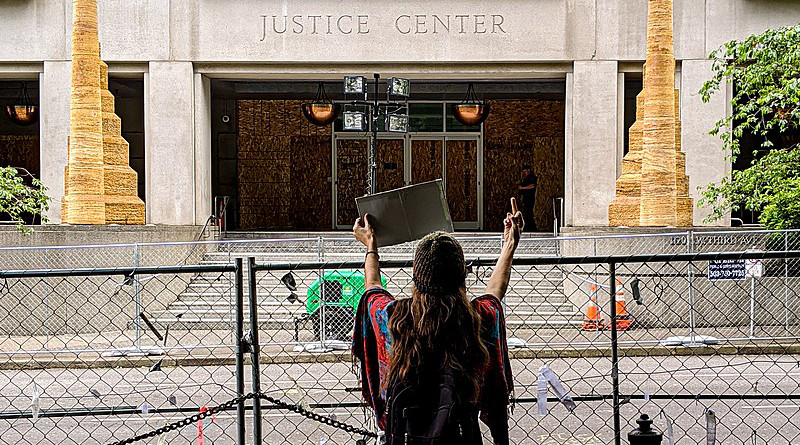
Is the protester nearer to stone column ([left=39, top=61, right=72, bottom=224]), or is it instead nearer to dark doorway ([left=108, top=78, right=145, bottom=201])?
stone column ([left=39, top=61, right=72, bottom=224])

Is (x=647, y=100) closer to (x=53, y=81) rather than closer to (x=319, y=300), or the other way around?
(x=319, y=300)

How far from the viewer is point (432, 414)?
327 centimetres

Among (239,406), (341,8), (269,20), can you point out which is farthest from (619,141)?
(239,406)

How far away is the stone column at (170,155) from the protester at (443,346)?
18934mm

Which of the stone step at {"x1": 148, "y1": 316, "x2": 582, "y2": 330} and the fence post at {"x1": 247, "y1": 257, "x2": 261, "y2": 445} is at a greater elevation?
the fence post at {"x1": 247, "y1": 257, "x2": 261, "y2": 445}

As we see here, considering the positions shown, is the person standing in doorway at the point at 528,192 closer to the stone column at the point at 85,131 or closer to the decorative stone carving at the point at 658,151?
the decorative stone carving at the point at 658,151

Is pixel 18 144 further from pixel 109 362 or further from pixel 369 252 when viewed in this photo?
pixel 369 252

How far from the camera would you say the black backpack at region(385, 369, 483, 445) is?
3234mm

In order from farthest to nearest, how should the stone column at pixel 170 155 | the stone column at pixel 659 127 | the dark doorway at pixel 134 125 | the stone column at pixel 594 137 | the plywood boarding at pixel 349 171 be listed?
1. the plywood boarding at pixel 349 171
2. the dark doorway at pixel 134 125
3. the stone column at pixel 170 155
4. the stone column at pixel 594 137
5. the stone column at pixel 659 127

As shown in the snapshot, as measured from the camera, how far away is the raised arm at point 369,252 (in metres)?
3.80

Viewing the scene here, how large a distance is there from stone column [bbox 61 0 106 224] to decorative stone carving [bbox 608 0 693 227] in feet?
33.0

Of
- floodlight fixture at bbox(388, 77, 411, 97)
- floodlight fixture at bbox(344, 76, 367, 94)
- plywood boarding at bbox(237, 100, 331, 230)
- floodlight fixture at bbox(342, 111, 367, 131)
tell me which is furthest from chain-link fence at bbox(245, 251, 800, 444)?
plywood boarding at bbox(237, 100, 331, 230)

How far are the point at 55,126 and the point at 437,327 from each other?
20.0 meters

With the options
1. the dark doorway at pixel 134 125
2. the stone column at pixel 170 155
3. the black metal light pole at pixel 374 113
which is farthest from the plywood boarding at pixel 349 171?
the stone column at pixel 170 155
